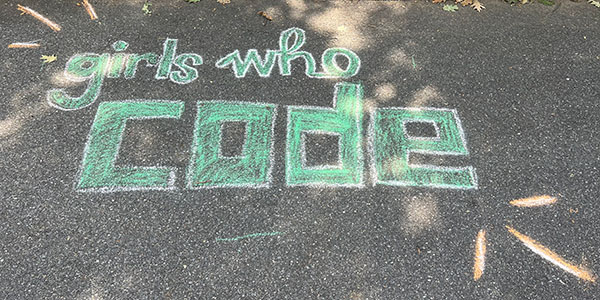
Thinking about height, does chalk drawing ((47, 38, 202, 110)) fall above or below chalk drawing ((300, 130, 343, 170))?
above

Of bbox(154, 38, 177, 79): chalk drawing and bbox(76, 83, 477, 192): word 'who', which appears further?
bbox(154, 38, 177, 79): chalk drawing

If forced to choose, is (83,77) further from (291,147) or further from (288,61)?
(291,147)

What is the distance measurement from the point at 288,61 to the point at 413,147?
4.21 ft

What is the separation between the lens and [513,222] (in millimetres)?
2525

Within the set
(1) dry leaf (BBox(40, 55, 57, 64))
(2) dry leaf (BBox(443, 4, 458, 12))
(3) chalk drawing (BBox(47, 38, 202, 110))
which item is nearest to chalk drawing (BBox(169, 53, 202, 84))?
(3) chalk drawing (BBox(47, 38, 202, 110))

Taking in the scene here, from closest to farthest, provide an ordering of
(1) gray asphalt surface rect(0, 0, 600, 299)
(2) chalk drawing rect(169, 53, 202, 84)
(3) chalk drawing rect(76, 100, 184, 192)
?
(1) gray asphalt surface rect(0, 0, 600, 299) → (3) chalk drawing rect(76, 100, 184, 192) → (2) chalk drawing rect(169, 53, 202, 84)

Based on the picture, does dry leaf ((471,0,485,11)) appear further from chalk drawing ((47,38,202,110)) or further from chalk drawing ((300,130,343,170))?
chalk drawing ((47,38,202,110))

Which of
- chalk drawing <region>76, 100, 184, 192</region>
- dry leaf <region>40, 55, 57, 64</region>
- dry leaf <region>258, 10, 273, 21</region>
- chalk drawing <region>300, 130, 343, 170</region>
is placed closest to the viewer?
chalk drawing <region>76, 100, 184, 192</region>

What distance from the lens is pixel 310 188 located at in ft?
8.66

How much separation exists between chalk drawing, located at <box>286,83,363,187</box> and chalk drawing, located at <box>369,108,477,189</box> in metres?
0.12

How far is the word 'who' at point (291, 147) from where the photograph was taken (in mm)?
2666

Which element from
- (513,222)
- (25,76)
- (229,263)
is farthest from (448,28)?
(25,76)

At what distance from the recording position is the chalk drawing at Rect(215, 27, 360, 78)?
10.9ft

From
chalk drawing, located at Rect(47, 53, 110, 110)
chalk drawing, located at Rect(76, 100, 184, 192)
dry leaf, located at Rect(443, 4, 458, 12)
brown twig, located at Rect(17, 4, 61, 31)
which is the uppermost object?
dry leaf, located at Rect(443, 4, 458, 12)
